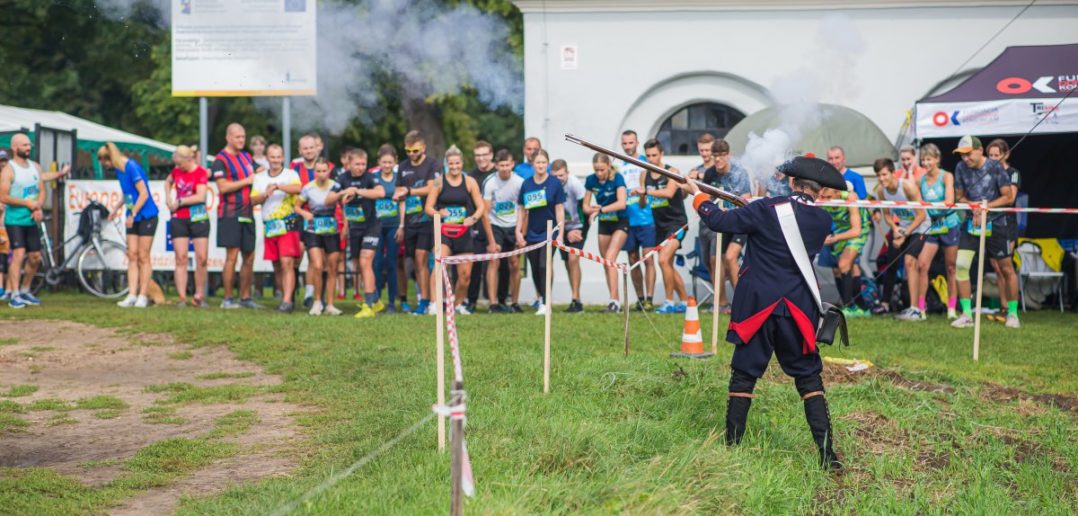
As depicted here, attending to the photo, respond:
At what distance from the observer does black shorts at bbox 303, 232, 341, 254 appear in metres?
15.4

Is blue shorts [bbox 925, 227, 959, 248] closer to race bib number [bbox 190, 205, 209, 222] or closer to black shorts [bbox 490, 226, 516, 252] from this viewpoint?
black shorts [bbox 490, 226, 516, 252]

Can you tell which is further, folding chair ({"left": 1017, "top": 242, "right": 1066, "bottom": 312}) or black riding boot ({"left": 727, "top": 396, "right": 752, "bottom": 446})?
folding chair ({"left": 1017, "top": 242, "right": 1066, "bottom": 312})

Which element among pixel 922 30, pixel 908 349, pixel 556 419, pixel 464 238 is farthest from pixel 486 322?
pixel 922 30

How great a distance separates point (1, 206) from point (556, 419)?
11.0m

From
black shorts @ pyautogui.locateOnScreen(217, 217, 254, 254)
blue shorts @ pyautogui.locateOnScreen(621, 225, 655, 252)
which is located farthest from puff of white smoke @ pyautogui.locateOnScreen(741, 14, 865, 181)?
black shorts @ pyautogui.locateOnScreen(217, 217, 254, 254)

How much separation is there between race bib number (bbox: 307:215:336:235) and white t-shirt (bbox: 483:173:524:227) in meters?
1.95

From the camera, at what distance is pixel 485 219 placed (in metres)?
15.6

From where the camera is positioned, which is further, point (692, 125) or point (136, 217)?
point (692, 125)

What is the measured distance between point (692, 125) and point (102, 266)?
30.5 ft

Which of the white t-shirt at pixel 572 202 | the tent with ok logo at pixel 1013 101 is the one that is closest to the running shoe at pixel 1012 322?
the tent with ok logo at pixel 1013 101

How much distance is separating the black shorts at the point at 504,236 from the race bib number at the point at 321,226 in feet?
6.62

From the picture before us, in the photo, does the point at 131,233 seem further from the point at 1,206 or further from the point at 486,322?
the point at 486,322

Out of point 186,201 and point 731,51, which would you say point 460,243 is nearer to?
point 186,201

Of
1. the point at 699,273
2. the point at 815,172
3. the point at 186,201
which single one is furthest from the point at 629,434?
the point at 186,201
